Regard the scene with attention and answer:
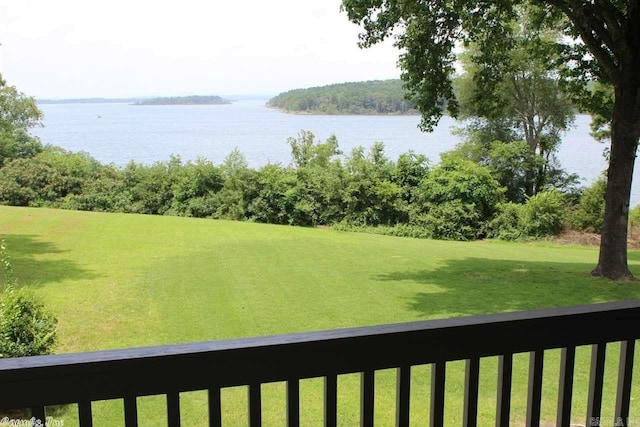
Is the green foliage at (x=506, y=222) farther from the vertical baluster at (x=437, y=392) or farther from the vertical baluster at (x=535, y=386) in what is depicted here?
the vertical baluster at (x=437, y=392)

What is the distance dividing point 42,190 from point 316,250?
41.8ft

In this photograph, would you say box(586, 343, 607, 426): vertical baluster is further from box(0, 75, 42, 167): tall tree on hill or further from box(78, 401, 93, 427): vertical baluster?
box(0, 75, 42, 167): tall tree on hill

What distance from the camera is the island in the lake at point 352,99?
2125 centimetres

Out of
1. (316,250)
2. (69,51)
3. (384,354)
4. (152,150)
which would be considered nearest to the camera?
(384,354)

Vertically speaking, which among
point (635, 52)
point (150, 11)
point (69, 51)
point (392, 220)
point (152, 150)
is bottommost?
point (392, 220)

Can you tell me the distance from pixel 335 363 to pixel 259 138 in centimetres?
2517

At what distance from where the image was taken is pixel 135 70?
1798cm

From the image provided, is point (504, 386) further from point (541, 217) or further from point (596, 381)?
point (541, 217)

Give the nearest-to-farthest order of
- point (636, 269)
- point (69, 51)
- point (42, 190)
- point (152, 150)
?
1. point (636, 269)
2. point (69, 51)
3. point (42, 190)
4. point (152, 150)

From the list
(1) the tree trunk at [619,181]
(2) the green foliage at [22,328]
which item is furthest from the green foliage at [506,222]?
(2) the green foliage at [22,328]

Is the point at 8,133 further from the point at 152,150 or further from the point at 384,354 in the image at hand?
the point at 384,354

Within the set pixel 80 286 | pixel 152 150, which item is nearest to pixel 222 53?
pixel 152 150

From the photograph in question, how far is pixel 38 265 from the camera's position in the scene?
1001 cm

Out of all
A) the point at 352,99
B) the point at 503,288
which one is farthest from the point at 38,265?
the point at 352,99
